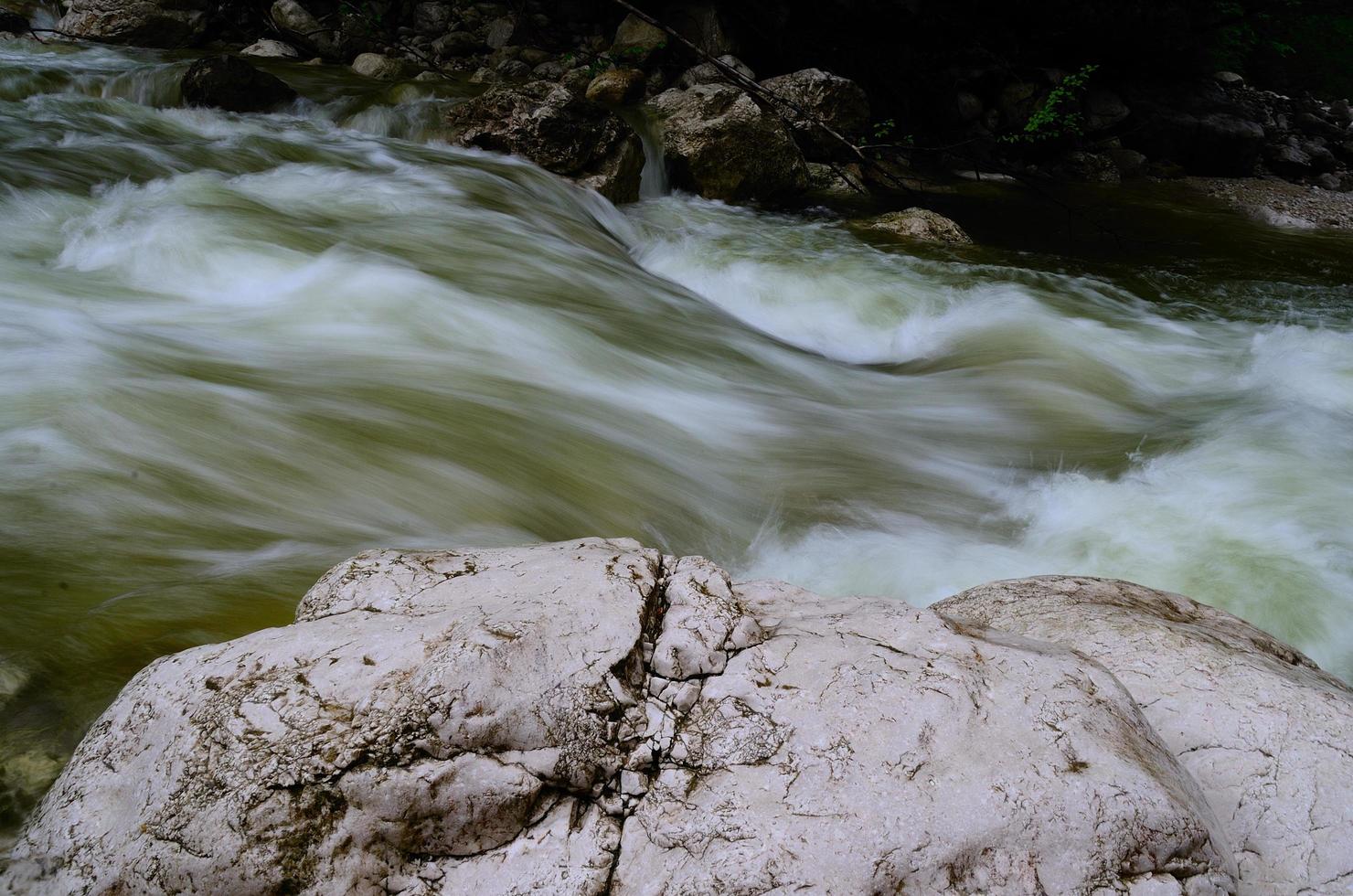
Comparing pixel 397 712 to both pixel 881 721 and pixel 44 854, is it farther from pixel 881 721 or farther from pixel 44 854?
pixel 881 721

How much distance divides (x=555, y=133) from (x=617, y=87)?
11.5 feet

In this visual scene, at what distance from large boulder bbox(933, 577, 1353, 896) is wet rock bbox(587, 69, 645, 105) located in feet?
33.4

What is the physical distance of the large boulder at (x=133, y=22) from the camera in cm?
1156

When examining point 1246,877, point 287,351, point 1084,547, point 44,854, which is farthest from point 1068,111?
point 44,854

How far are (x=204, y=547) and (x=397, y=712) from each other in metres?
1.58

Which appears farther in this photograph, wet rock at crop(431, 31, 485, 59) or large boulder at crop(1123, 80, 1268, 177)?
large boulder at crop(1123, 80, 1268, 177)

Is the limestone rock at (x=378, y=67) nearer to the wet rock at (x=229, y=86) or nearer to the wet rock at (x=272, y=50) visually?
the wet rock at (x=272, y=50)

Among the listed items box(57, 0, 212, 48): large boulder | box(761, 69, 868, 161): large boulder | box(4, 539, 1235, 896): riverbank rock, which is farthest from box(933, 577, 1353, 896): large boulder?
box(57, 0, 212, 48): large boulder

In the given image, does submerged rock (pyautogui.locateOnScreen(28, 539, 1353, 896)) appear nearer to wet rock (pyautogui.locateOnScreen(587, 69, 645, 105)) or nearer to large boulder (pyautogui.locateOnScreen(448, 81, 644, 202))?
large boulder (pyautogui.locateOnScreen(448, 81, 644, 202))

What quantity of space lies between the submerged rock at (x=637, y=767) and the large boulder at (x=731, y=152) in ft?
26.7

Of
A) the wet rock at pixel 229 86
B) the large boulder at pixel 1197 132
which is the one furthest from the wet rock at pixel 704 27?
the large boulder at pixel 1197 132

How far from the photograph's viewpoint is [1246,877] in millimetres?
1505

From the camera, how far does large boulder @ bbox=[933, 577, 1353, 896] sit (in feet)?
5.03

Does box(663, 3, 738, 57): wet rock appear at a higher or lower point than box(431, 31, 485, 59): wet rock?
higher
